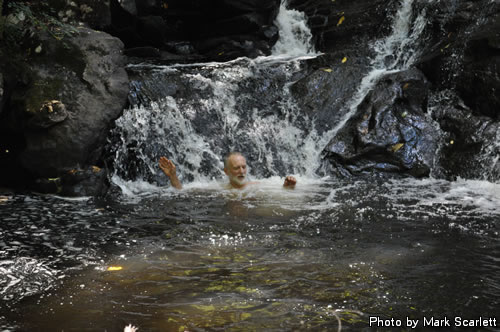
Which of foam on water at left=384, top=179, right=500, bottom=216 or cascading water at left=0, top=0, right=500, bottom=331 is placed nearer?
cascading water at left=0, top=0, right=500, bottom=331

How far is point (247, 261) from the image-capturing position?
4020mm

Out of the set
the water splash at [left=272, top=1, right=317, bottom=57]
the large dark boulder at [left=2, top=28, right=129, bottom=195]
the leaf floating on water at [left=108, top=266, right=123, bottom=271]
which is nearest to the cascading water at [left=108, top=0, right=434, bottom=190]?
the large dark boulder at [left=2, top=28, right=129, bottom=195]

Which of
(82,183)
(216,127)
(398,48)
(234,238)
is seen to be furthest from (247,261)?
(398,48)

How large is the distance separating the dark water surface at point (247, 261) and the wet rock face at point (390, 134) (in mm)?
1832

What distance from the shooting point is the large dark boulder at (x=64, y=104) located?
711 centimetres

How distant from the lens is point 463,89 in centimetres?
923

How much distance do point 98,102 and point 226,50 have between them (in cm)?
599

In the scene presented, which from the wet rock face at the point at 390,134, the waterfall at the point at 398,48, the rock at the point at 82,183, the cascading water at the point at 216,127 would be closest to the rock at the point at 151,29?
the cascading water at the point at 216,127

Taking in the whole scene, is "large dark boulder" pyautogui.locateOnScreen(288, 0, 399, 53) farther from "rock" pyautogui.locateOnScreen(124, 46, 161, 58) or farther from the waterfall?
"rock" pyautogui.locateOnScreen(124, 46, 161, 58)

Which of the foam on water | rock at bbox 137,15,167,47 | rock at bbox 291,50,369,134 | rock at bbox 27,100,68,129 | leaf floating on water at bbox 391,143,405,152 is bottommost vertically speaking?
the foam on water

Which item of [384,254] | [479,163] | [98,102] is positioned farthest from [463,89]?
[98,102]

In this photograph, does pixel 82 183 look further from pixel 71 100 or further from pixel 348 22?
pixel 348 22

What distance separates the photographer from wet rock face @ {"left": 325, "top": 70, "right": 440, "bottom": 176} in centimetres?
847

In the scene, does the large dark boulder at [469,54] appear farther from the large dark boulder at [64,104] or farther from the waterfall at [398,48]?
the large dark boulder at [64,104]
